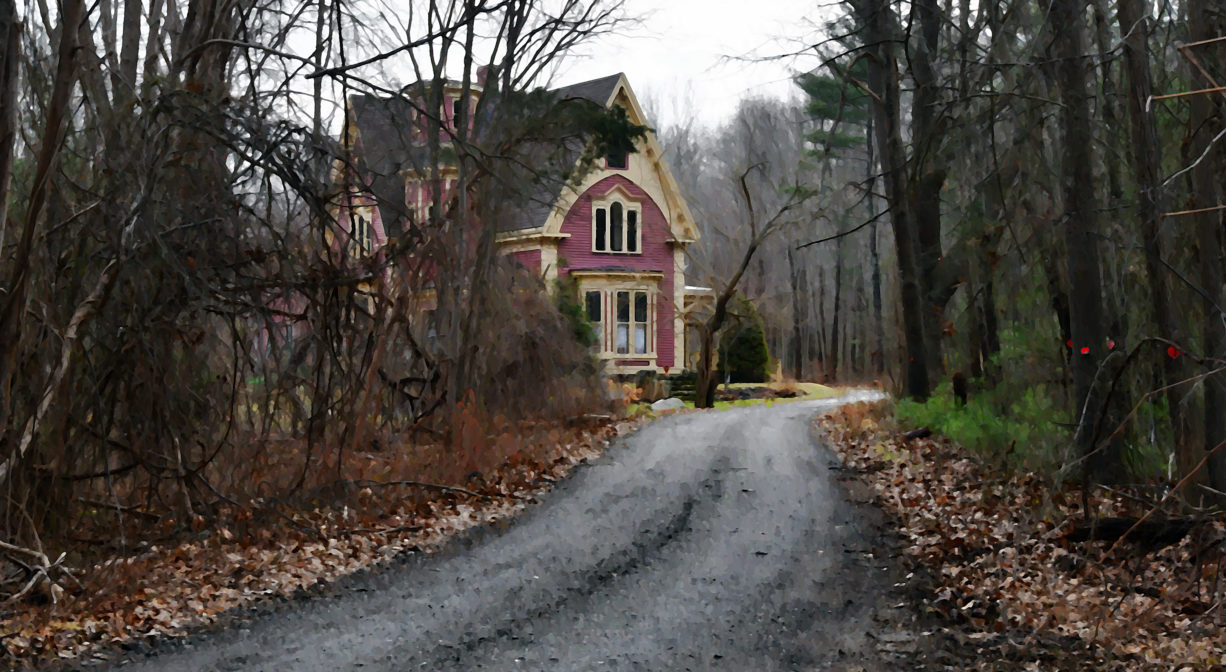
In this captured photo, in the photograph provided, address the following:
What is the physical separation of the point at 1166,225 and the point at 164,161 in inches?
389

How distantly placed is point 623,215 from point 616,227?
1.44ft

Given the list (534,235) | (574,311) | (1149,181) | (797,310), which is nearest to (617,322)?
(534,235)

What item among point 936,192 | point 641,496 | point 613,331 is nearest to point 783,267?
point 613,331

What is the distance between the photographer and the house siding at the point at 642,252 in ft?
110

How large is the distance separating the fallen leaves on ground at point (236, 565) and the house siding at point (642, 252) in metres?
19.1

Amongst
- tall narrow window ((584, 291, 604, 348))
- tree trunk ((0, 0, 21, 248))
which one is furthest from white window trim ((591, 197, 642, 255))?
tree trunk ((0, 0, 21, 248))

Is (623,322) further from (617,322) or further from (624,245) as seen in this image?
(624,245)

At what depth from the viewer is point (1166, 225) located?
448 inches

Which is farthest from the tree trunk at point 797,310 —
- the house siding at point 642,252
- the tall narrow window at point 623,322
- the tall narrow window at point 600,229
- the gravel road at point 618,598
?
the gravel road at point 618,598

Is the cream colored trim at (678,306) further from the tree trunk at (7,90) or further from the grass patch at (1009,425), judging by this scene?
the tree trunk at (7,90)

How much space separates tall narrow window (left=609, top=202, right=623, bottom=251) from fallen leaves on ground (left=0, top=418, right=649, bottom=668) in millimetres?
20061

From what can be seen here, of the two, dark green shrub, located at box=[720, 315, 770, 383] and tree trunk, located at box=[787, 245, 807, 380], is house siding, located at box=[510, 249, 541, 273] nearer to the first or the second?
dark green shrub, located at box=[720, 315, 770, 383]

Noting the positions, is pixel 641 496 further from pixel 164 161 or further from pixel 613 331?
pixel 613 331

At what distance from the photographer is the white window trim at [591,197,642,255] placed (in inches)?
1336
